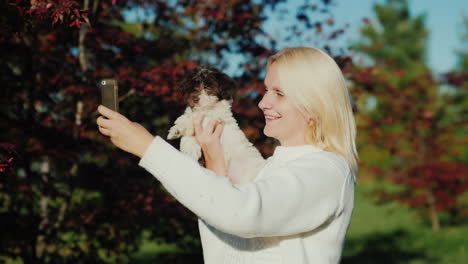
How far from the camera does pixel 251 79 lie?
198 inches

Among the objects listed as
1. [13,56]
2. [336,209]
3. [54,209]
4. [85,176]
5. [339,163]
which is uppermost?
[13,56]

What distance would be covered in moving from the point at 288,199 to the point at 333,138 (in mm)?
425

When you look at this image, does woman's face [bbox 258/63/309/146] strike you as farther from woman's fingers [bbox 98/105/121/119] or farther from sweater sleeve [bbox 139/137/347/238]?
woman's fingers [bbox 98/105/121/119]

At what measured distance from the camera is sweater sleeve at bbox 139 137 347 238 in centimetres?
139

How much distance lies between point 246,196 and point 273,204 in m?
0.09

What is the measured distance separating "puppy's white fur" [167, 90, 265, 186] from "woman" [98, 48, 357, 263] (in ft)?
0.56

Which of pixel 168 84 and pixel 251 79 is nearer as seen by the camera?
pixel 168 84

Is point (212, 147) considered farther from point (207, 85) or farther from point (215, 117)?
point (207, 85)

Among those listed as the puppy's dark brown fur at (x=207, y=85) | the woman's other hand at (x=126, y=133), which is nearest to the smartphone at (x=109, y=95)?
the woman's other hand at (x=126, y=133)

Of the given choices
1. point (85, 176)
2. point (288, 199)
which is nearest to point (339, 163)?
point (288, 199)

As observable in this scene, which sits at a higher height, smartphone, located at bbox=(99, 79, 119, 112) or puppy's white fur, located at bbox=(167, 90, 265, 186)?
smartphone, located at bbox=(99, 79, 119, 112)

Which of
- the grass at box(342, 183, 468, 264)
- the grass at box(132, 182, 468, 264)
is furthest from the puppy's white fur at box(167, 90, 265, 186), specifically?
the grass at box(342, 183, 468, 264)

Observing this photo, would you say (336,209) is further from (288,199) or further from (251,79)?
(251,79)

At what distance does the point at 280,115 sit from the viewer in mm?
1797
